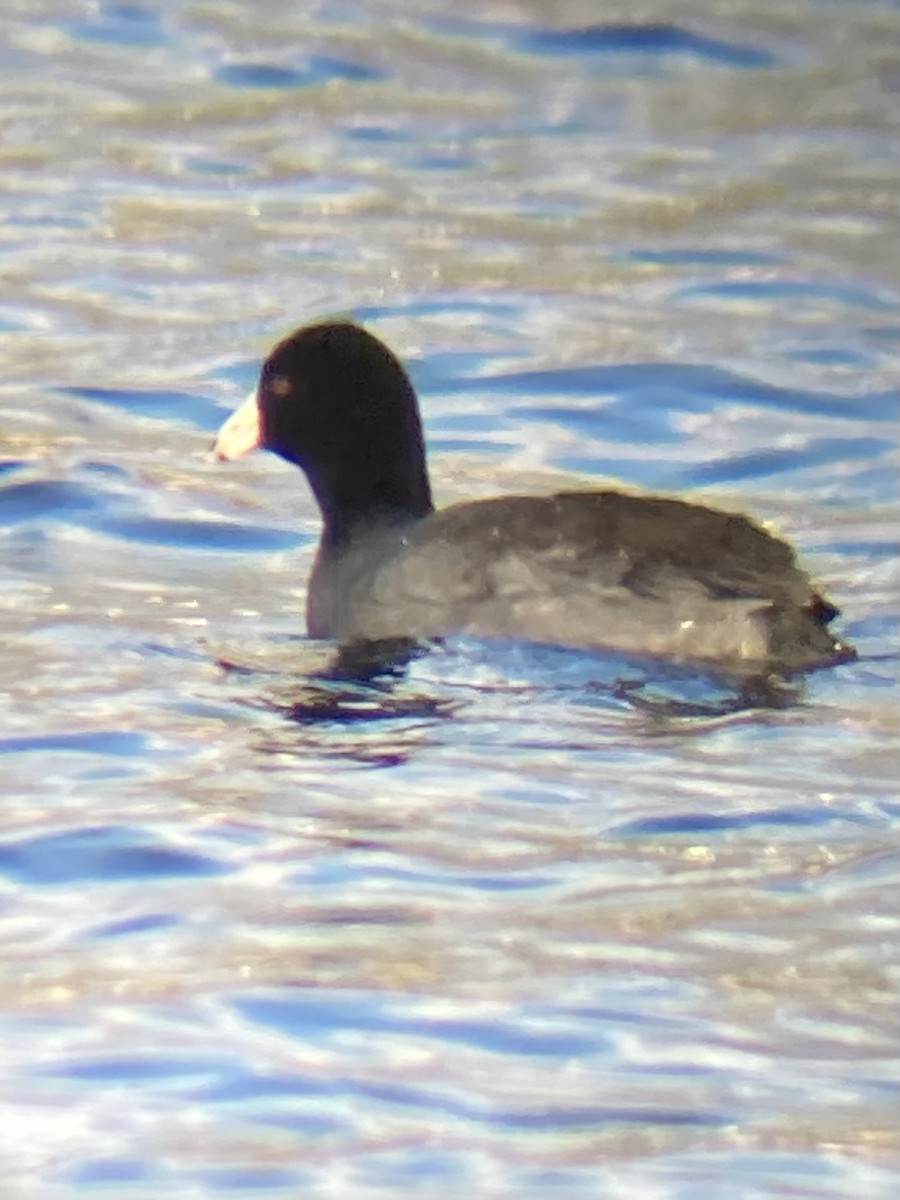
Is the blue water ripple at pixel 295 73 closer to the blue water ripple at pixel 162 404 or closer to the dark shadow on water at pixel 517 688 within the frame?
the blue water ripple at pixel 162 404

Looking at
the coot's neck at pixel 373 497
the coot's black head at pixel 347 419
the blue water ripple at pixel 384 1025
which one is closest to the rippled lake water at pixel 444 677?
the blue water ripple at pixel 384 1025

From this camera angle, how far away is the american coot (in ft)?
29.0

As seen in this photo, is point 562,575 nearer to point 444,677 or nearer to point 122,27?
point 444,677

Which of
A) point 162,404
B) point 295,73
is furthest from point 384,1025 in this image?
point 295,73

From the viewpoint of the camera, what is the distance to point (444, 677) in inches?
352

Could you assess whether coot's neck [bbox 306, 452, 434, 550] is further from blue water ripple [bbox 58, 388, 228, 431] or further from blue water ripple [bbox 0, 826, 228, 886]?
blue water ripple [bbox 58, 388, 228, 431]

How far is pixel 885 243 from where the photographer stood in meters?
15.3

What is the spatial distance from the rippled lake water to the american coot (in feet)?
0.32

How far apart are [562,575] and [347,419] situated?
1.26 meters

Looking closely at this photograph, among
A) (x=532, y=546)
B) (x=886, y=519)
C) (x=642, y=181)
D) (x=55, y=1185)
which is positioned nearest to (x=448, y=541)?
(x=532, y=546)

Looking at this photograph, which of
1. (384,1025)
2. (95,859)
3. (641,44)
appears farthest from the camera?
(641,44)

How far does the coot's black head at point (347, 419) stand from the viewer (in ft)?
32.3

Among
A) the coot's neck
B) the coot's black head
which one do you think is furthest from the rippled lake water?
the coot's black head

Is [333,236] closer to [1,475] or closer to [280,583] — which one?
[1,475]
